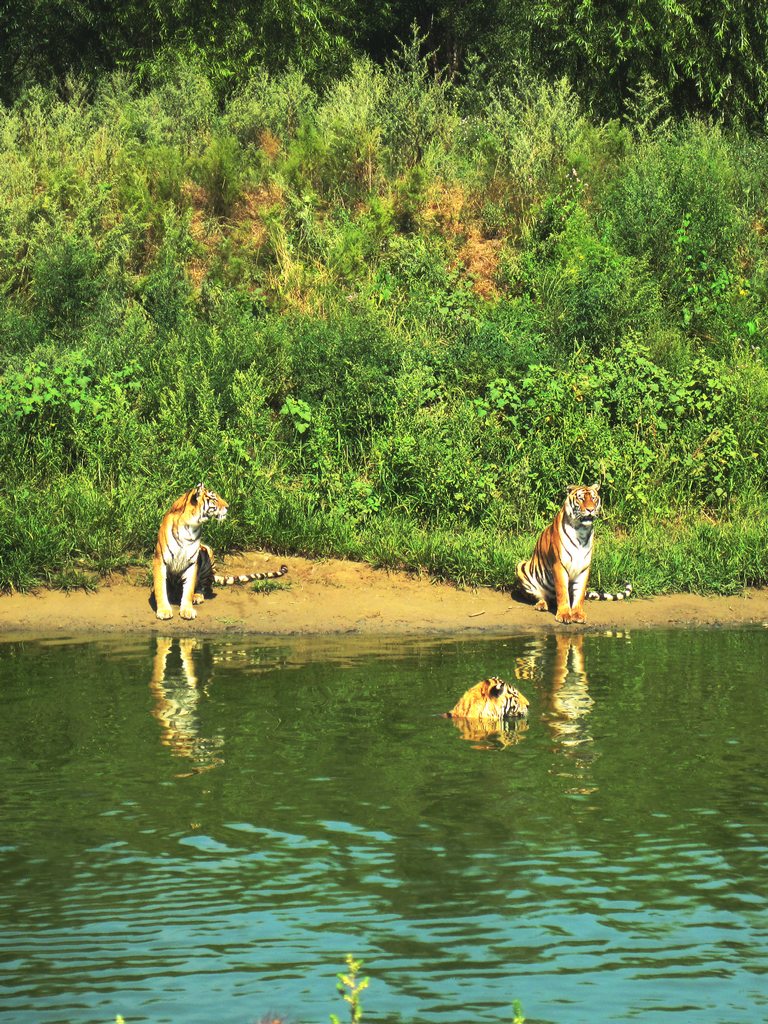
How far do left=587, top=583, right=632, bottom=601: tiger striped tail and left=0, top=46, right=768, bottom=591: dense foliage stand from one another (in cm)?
20

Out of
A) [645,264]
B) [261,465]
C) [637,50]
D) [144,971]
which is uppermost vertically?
[637,50]

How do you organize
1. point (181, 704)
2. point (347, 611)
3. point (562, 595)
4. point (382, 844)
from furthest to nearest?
point (347, 611) → point (562, 595) → point (181, 704) → point (382, 844)

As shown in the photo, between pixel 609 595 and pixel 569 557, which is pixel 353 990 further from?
pixel 609 595

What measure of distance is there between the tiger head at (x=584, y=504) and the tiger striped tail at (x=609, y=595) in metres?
0.78

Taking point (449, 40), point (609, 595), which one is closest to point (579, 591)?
point (609, 595)

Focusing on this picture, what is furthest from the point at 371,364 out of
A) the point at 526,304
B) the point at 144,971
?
the point at 144,971

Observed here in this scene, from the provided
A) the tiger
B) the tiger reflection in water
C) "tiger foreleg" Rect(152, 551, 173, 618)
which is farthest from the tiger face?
the tiger reflection in water

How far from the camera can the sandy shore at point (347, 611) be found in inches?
488

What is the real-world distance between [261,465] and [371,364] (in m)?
1.82

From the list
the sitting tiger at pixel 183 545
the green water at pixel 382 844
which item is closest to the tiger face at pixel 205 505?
the sitting tiger at pixel 183 545

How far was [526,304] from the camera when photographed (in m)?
17.9

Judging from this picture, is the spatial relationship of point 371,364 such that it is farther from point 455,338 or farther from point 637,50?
point 637,50

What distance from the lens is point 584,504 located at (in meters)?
12.4

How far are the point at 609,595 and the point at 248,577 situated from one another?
310cm
